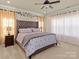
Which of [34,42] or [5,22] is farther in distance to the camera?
[5,22]

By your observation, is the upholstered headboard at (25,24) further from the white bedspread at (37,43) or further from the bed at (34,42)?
→ the white bedspread at (37,43)

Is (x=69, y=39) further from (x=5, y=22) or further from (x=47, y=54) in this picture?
(x=5, y=22)

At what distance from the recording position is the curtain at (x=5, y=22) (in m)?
4.94

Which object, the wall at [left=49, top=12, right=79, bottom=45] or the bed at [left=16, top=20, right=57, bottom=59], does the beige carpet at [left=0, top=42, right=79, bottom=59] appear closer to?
the bed at [left=16, top=20, right=57, bottom=59]

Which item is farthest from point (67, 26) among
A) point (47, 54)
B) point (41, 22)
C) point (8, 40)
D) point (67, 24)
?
point (8, 40)

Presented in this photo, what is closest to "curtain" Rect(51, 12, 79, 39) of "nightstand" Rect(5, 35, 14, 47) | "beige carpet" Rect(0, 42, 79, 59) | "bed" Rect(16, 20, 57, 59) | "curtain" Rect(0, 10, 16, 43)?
"bed" Rect(16, 20, 57, 59)

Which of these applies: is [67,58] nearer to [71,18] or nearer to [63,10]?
[71,18]

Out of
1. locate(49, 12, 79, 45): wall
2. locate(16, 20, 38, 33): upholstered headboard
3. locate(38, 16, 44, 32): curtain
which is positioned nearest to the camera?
locate(49, 12, 79, 45): wall

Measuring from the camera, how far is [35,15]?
7035 mm

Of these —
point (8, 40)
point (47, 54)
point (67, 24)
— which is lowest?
point (47, 54)

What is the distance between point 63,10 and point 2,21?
464 centimetres

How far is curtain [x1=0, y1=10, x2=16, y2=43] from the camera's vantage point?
16.2ft

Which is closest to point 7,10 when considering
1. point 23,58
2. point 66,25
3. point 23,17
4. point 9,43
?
point 23,17

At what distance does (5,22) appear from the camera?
201 inches
